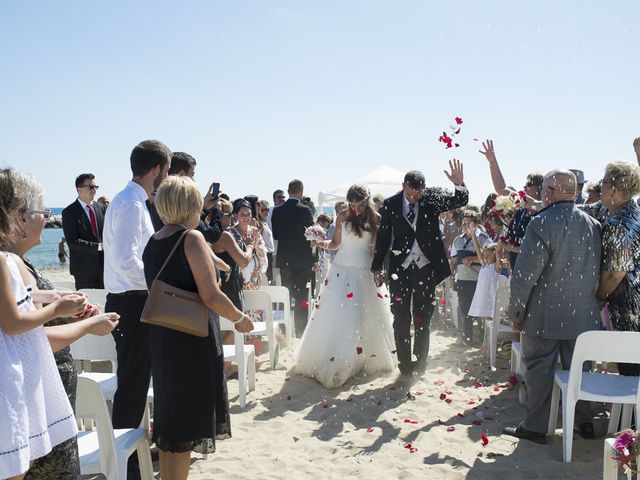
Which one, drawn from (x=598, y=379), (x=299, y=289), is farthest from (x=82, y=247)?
(x=598, y=379)

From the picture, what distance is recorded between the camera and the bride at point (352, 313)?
615cm

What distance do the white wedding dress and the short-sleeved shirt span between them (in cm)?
258

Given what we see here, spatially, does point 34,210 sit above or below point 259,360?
above

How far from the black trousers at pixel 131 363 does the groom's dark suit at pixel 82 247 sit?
131 inches

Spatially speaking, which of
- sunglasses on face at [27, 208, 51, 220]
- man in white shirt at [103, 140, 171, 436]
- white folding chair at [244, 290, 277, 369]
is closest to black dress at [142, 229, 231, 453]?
man in white shirt at [103, 140, 171, 436]

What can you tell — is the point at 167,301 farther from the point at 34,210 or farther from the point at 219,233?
the point at 219,233

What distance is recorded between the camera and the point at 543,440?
432 cm

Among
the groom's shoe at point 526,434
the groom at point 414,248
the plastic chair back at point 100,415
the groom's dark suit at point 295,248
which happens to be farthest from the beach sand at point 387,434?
the groom's dark suit at point 295,248

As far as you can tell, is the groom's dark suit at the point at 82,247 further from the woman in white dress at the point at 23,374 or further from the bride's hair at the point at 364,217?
the woman in white dress at the point at 23,374

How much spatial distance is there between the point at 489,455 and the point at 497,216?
3179 millimetres

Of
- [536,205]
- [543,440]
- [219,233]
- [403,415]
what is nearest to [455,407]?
[403,415]

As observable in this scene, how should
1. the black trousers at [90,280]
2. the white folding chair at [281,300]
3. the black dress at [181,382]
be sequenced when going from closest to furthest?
the black dress at [181,382] < the white folding chair at [281,300] < the black trousers at [90,280]

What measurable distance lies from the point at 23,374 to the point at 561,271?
3.62 metres

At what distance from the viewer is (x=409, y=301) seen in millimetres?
6035
